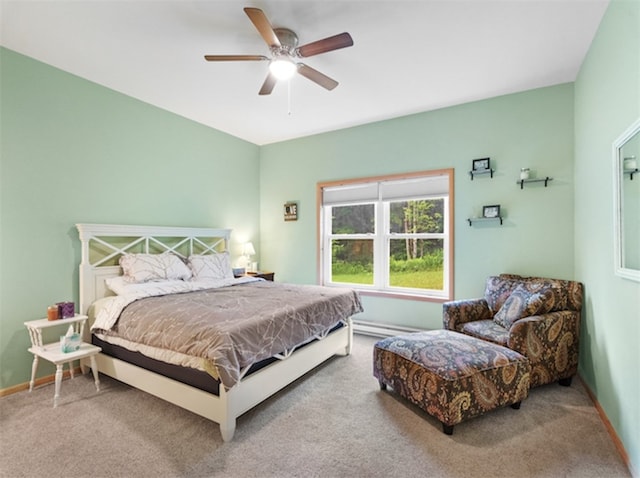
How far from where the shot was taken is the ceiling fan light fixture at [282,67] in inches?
91.0

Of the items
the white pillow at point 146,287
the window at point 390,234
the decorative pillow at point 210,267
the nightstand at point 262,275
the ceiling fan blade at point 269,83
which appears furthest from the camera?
the nightstand at point 262,275

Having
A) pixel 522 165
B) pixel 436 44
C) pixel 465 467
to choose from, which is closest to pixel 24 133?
pixel 436 44

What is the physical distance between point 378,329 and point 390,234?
1294 mm

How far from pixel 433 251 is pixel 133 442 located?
3525 millimetres

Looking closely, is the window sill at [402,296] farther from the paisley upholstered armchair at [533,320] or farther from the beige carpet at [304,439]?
the beige carpet at [304,439]

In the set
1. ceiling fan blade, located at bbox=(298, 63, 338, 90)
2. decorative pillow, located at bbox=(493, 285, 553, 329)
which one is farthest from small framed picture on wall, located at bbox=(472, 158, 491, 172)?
ceiling fan blade, located at bbox=(298, 63, 338, 90)

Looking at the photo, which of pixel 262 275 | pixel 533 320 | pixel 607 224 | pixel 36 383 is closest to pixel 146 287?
pixel 36 383

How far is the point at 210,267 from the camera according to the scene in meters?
3.75

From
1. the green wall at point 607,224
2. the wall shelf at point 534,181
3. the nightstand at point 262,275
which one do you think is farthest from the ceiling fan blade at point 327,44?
the nightstand at point 262,275

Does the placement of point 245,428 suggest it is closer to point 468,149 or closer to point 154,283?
point 154,283

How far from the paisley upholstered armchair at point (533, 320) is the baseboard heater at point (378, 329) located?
93cm

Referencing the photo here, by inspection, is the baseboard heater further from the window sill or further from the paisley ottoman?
the paisley ottoman

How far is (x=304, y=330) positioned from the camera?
8.32 feet

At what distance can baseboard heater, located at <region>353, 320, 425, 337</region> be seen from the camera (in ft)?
12.8
